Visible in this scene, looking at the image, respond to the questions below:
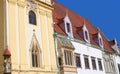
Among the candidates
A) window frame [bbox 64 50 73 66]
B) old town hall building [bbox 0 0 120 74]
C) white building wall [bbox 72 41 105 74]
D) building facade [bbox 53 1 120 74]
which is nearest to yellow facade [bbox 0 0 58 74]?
old town hall building [bbox 0 0 120 74]

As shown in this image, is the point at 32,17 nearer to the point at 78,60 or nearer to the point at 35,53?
the point at 35,53

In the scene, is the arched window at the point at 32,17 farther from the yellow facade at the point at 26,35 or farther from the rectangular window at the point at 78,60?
the rectangular window at the point at 78,60

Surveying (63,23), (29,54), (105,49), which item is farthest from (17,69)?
(105,49)

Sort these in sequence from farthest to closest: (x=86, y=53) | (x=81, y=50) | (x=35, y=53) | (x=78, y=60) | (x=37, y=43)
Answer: (x=86, y=53)
(x=81, y=50)
(x=78, y=60)
(x=37, y=43)
(x=35, y=53)

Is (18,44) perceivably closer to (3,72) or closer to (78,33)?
(3,72)

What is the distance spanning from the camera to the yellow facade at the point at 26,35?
18.4 metres

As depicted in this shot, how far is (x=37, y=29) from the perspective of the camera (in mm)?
21219

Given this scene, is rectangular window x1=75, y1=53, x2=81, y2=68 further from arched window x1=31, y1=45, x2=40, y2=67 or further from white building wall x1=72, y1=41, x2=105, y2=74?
arched window x1=31, y1=45, x2=40, y2=67

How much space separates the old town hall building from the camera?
60.2 feet

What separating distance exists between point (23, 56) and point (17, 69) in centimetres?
126

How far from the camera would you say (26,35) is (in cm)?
1992

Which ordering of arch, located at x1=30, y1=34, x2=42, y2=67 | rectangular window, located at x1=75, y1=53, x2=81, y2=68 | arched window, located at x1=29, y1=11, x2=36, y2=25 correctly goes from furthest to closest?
rectangular window, located at x1=75, y1=53, x2=81, y2=68, arched window, located at x1=29, y1=11, x2=36, y2=25, arch, located at x1=30, y1=34, x2=42, y2=67

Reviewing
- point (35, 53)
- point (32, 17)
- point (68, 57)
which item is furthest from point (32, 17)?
point (68, 57)

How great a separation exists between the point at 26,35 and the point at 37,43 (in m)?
1.26
